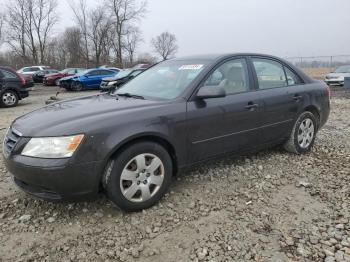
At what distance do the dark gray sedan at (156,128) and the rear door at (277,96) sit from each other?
0.01 m

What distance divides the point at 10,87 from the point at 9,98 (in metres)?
0.41

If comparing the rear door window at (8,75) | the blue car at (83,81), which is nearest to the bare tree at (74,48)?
the blue car at (83,81)

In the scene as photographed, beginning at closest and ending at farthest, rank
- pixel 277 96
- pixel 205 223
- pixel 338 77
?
pixel 205 223, pixel 277 96, pixel 338 77

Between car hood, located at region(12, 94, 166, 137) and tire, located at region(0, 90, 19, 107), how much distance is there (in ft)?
31.7

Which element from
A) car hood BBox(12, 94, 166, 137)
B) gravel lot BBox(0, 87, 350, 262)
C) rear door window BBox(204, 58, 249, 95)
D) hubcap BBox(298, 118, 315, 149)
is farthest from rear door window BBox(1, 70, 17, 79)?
hubcap BBox(298, 118, 315, 149)

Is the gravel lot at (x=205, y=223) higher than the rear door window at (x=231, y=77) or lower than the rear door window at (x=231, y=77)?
lower

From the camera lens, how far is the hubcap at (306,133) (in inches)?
199

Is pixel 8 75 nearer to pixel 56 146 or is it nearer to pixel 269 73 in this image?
pixel 269 73

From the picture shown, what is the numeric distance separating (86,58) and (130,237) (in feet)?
168

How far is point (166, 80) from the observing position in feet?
13.6

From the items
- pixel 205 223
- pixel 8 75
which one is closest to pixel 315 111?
pixel 205 223

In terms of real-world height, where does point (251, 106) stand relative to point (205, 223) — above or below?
above

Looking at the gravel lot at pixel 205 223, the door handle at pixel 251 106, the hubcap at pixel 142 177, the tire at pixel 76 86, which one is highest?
the tire at pixel 76 86

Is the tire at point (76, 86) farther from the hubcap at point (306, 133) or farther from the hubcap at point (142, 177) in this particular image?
the hubcap at point (142, 177)
